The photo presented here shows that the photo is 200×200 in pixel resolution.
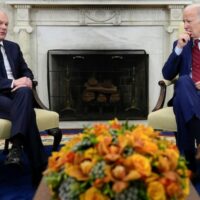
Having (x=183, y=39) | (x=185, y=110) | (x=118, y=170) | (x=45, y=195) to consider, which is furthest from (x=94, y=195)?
(x=183, y=39)

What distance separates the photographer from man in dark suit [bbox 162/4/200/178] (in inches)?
84.8

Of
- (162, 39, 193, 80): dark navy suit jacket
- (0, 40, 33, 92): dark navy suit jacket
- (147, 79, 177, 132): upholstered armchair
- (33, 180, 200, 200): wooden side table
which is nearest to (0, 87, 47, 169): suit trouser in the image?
(0, 40, 33, 92): dark navy suit jacket

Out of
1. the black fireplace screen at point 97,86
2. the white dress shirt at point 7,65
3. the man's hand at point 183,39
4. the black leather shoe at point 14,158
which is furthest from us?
the black fireplace screen at point 97,86

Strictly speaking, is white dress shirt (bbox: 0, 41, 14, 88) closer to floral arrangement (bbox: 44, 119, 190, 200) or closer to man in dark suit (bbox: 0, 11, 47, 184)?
man in dark suit (bbox: 0, 11, 47, 184)

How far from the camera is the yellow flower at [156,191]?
0.98 meters

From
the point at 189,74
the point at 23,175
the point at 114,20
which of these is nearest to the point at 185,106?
the point at 189,74

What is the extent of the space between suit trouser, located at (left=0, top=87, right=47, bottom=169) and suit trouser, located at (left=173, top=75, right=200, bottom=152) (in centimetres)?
73

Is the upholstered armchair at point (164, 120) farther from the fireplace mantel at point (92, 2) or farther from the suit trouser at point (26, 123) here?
the fireplace mantel at point (92, 2)

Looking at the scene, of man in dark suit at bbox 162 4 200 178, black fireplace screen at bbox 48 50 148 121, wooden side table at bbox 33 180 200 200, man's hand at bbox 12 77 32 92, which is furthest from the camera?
black fireplace screen at bbox 48 50 148 121

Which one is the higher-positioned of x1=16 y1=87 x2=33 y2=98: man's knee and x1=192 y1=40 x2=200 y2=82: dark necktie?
x1=192 y1=40 x2=200 y2=82: dark necktie

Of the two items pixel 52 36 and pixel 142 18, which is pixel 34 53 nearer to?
pixel 52 36

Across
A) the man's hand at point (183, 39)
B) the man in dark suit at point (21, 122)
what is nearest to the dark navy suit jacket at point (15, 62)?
the man in dark suit at point (21, 122)

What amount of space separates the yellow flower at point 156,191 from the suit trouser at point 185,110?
3.88ft

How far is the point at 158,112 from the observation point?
2.42m
